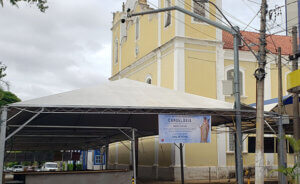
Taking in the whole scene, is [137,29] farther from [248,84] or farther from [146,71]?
[248,84]

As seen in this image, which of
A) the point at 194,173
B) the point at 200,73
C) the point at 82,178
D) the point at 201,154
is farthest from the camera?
the point at 200,73

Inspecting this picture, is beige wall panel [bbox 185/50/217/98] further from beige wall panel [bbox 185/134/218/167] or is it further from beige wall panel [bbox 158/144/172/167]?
beige wall panel [bbox 158/144/172/167]

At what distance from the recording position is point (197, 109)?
15805 mm

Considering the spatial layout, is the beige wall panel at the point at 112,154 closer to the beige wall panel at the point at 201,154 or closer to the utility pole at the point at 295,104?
the beige wall panel at the point at 201,154

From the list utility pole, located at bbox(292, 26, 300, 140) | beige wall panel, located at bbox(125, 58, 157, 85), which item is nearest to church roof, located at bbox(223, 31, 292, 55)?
beige wall panel, located at bbox(125, 58, 157, 85)

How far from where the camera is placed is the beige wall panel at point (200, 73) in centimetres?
2798

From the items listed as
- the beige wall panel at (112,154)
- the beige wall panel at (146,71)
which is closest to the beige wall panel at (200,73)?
the beige wall panel at (146,71)

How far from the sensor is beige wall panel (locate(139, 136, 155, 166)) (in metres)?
29.8

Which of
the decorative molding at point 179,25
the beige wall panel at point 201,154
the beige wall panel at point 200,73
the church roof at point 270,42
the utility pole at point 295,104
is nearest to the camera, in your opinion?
the utility pole at point 295,104

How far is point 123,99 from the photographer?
15805mm

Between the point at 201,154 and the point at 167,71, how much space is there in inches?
260

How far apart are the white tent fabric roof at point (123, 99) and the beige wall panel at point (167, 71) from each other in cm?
954

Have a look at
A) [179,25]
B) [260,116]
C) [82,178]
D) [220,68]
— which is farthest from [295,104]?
[82,178]

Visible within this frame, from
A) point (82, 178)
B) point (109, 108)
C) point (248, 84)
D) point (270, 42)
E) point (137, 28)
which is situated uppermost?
point (137, 28)
